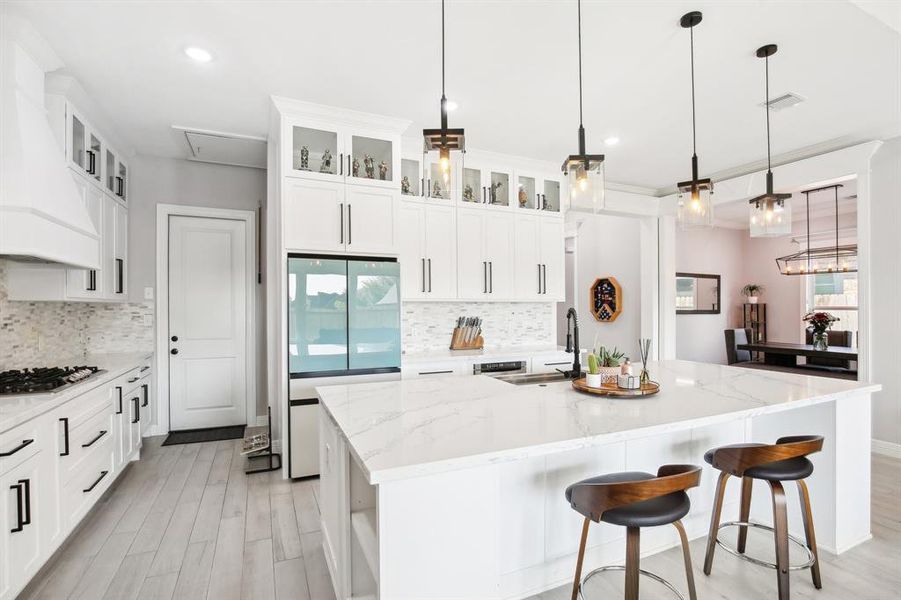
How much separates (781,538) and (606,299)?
483 centimetres

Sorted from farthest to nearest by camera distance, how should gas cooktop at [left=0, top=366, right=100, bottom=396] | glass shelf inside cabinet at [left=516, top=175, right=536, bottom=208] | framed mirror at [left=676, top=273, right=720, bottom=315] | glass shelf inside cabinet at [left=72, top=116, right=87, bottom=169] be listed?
framed mirror at [left=676, top=273, right=720, bottom=315], glass shelf inside cabinet at [left=516, top=175, right=536, bottom=208], glass shelf inside cabinet at [left=72, top=116, right=87, bottom=169], gas cooktop at [left=0, top=366, right=100, bottom=396]

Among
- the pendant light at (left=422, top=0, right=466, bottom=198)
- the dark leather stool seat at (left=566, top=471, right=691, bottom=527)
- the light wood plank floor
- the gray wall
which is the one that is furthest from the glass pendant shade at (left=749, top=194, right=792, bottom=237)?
the gray wall

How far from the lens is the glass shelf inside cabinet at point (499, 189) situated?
441cm

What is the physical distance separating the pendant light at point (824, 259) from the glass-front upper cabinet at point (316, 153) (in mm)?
6165

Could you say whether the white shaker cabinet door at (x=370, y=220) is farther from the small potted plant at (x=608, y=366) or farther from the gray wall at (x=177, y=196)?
the small potted plant at (x=608, y=366)

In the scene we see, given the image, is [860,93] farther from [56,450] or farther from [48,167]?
[56,450]

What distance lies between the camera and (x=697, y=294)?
7391 millimetres

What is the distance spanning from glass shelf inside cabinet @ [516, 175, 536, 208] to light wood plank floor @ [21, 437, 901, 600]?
3272 mm

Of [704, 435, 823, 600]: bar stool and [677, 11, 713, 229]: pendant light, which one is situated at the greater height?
[677, 11, 713, 229]: pendant light

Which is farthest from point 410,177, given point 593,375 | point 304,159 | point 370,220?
point 593,375

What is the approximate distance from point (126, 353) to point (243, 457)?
155 cm

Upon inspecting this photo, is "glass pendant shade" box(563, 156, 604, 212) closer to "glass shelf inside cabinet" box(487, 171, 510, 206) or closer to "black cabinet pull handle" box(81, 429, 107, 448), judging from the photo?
"glass shelf inside cabinet" box(487, 171, 510, 206)

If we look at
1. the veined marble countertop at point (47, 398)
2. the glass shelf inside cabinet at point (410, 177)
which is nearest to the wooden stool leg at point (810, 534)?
the glass shelf inside cabinet at point (410, 177)

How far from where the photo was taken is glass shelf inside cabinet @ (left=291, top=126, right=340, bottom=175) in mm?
3293
